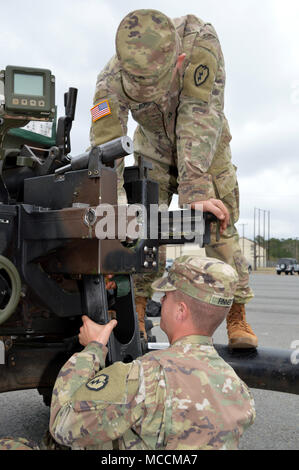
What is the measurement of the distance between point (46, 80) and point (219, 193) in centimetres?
157

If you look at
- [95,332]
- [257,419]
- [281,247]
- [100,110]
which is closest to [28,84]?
[100,110]

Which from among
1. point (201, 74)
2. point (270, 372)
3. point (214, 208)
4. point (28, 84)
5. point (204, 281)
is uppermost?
point (201, 74)

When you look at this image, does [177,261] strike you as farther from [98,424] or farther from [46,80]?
[46,80]

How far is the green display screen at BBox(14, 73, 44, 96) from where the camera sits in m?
2.59

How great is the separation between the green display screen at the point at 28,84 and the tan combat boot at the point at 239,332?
191 centimetres

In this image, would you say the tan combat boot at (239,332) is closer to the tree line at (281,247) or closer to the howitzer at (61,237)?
the howitzer at (61,237)

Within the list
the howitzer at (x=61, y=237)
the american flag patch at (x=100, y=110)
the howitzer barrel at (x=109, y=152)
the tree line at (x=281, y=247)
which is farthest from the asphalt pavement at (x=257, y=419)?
the tree line at (x=281, y=247)

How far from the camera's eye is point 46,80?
2.61 meters

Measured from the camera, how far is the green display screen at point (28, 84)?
8.51 ft

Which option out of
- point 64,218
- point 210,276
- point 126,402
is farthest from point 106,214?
point 126,402

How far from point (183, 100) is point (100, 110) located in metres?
0.53

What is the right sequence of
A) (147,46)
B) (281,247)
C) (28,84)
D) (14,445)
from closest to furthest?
1. (14,445)
2. (28,84)
3. (147,46)
4. (281,247)

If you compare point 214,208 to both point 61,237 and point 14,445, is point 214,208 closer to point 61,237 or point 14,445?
point 61,237

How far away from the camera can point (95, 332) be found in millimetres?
2322
